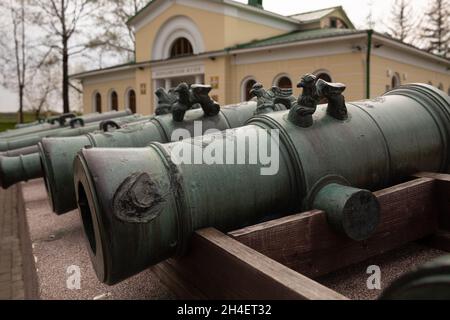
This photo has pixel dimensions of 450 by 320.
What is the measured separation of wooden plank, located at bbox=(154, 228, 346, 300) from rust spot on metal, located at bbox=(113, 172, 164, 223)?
250 millimetres

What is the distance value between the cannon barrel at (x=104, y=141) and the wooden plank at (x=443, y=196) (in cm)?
153

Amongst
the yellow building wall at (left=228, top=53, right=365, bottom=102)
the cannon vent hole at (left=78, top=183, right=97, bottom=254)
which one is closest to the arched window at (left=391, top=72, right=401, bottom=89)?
the yellow building wall at (left=228, top=53, right=365, bottom=102)

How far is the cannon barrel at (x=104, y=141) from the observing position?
319cm

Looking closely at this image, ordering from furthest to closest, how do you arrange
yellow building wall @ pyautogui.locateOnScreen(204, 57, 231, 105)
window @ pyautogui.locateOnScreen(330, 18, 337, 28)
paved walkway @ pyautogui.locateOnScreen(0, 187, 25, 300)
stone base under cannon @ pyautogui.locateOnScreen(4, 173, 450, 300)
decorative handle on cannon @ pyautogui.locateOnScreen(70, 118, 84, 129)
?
1. window @ pyautogui.locateOnScreen(330, 18, 337, 28)
2. yellow building wall @ pyautogui.locateOnScreen(204, 57, 231, 105)
3. decorative handle on cannon @ pyautogui.locateOnScreen(70, 118, 84, 129)
4. paved walkway @ pyautogui.locateOnScreen(0, 187, 25, 300)
5. stone base under cannon @ pyautogui.locateOnScreen(4, 173, 450, 300)

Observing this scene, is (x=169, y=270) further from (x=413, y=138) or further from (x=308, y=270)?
(x=413, y=138)

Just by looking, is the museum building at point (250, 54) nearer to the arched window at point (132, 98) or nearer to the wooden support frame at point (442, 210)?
the arched window at point (132, 98)

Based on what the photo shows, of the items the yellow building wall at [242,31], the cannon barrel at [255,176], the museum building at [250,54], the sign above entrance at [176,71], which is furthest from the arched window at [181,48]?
the cannon barrel at [255,176]

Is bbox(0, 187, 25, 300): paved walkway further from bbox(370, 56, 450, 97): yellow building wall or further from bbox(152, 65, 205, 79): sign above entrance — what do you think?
bbox(152, 65, 205, 79): sign above entrance

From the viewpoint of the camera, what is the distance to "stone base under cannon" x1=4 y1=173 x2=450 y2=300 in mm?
1572

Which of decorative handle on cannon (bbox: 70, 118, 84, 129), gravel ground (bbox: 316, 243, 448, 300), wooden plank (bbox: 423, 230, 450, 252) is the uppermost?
decorative handle on cannon (bbox: 70, 118, 84, 129)

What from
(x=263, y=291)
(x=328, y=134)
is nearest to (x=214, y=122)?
(x=328, y=134)

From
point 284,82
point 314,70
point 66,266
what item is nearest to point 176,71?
point 284,82

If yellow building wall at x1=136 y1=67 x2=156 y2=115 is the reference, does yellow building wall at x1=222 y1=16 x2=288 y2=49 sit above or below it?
above

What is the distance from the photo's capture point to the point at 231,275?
1.66m
